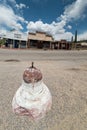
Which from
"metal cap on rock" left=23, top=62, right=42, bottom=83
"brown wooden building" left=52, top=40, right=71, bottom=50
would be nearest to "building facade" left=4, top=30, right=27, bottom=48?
"brown wooden building" left=52, top=40, right=71, bottom=50

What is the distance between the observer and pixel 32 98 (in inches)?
59.8

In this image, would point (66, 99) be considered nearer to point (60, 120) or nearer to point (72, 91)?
point (72, 91)

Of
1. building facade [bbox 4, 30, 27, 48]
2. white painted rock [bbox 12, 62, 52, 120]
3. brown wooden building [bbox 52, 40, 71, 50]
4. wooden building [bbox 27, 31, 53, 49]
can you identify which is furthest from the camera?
brown wooden building [bbox 52, 40, 71, 50]

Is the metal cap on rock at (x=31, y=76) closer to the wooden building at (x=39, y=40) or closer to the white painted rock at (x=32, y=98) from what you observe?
the white painted rock at (x=32, y=98)

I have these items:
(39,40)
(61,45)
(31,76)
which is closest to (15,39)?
(39,40)

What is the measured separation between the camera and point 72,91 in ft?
16.9

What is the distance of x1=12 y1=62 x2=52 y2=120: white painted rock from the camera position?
150 centimetres

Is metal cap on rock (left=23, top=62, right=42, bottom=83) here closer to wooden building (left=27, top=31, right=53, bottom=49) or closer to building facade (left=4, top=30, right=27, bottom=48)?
building facade (left=4, top=30, right=27, bottom=48)

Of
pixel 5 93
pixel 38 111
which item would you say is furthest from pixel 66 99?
pixel 38 111

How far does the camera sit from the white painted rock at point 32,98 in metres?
1.50

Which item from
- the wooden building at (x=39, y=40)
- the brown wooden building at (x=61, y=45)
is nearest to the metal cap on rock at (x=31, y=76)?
the wooden building at (x=39, y=40)

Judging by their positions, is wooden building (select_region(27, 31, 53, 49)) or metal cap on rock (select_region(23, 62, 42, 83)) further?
wooden building (select_region(27, 31, 53, 49))

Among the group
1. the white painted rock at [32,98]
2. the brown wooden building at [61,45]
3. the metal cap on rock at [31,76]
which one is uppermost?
the brown wooden building at [61,45]

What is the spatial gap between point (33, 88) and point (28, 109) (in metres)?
0.23
